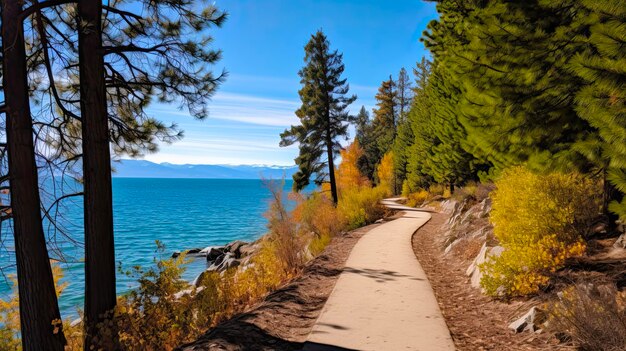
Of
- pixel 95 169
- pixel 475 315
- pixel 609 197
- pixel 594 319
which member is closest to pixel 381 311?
pixel 475 315

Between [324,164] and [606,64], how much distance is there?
22.6 meters

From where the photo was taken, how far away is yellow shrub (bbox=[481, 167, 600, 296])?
5.94 metres

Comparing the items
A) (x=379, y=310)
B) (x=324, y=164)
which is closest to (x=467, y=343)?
(x=379, y=310)

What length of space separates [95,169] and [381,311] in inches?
202

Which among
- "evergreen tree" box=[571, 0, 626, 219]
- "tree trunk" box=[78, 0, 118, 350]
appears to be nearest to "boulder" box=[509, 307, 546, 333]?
"evergreen tree" box=[571, 0, 626, 219]

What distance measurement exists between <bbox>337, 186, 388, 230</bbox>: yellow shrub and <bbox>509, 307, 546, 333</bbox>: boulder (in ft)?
44.6

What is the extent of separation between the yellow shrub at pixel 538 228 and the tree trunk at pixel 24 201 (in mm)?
6962

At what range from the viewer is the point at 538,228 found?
6.48m

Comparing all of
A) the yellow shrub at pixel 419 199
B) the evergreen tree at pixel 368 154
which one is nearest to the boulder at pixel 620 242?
the yellow shrub at pixel 419 199

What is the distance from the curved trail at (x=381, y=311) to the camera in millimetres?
4953

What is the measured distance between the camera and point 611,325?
3764mm

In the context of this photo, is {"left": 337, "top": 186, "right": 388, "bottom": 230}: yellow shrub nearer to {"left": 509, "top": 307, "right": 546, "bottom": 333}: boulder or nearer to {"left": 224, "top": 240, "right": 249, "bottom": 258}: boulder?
{"left": 224, "top": 240, "right": 249, "bottom": 258}: boulder

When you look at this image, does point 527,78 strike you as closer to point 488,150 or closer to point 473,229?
point 488,150

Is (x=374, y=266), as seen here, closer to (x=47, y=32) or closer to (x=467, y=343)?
(x=467, y=343)
